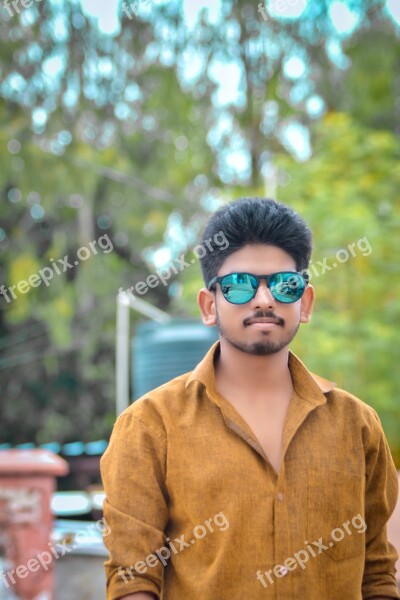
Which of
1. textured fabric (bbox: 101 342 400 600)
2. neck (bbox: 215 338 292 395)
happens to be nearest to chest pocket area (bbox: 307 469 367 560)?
textured fabric (bbox: 101 342 400 600)

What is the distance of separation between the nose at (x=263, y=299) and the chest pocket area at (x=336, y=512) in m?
0.39

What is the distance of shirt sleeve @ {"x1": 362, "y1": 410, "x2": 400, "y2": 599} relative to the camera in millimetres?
2197

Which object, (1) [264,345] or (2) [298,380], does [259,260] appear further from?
(2) [298,380]

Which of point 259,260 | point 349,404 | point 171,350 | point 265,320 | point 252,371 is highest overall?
point 171,350

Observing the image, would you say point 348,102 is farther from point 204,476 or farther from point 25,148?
point 204,476

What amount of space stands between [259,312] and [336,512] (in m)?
0.49

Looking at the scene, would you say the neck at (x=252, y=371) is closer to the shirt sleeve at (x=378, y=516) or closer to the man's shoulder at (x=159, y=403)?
the man's shoulder at (x=159, y=403)

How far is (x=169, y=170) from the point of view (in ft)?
50.0

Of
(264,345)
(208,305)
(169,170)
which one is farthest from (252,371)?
(169,170)

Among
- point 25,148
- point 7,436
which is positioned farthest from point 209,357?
point 7,436

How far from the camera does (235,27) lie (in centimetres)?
1530

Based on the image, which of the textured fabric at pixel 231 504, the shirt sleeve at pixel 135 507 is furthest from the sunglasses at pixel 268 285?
the shirt sleeve at pixel 135 507

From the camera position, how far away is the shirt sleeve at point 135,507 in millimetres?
2002

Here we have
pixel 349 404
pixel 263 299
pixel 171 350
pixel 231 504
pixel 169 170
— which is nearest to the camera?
pixel 231 504
